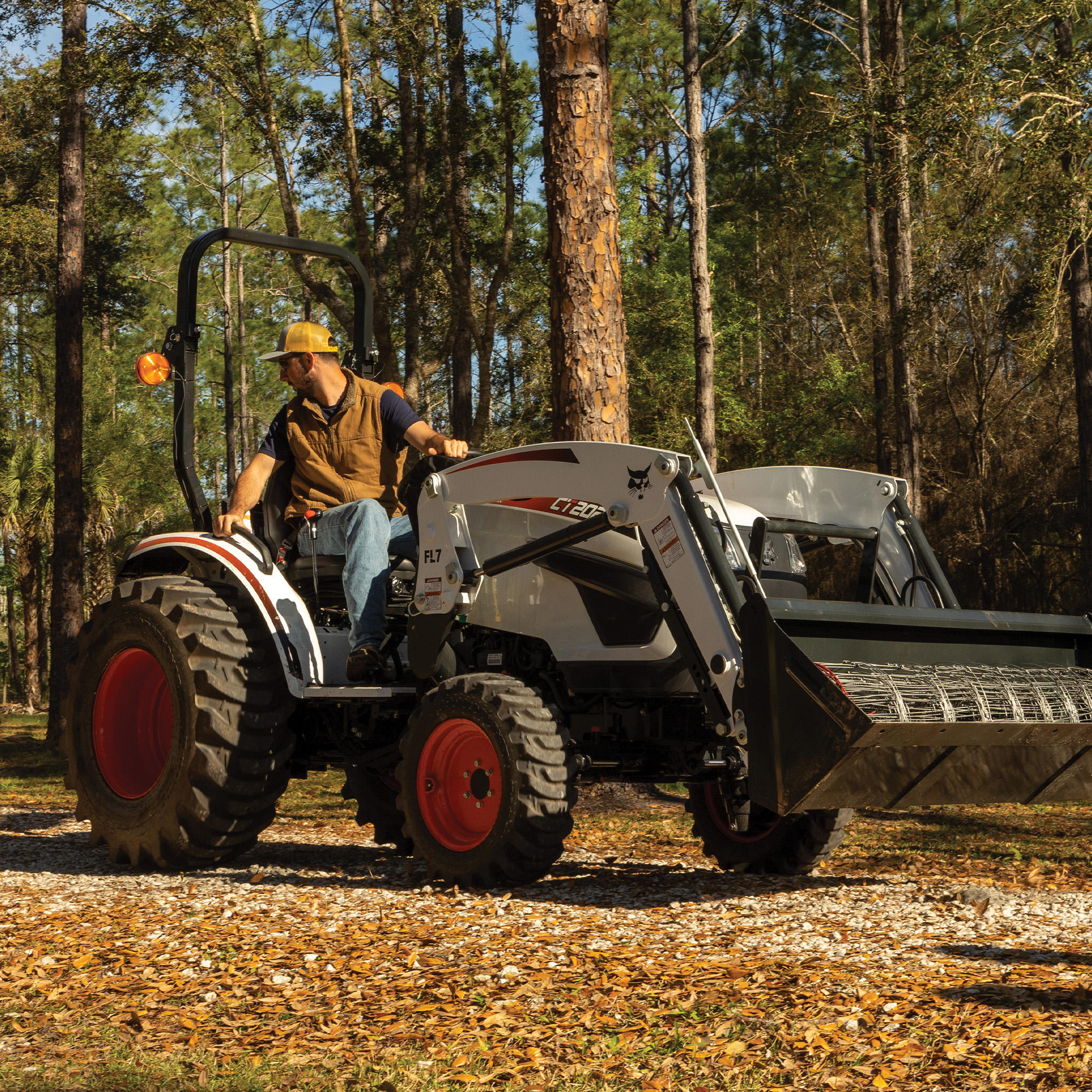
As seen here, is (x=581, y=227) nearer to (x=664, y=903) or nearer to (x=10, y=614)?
(x=664, y=903)

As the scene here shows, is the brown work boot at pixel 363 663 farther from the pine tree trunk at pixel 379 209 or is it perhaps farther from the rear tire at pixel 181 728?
the pine tree trunk at pixel 379 209

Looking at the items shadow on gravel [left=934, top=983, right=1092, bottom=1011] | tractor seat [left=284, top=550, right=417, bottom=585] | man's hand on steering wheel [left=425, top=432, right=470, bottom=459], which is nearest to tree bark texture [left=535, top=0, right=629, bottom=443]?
tractor seat [left=284, top=550, right=417, bottom=585]

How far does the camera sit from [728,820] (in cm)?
681

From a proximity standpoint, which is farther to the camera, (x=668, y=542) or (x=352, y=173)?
(x=352, y=173)

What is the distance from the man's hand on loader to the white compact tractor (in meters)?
0.07

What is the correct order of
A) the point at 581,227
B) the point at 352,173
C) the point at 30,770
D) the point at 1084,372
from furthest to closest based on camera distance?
1. the point at 352,173
2. the point at 1084,372
3. the point at 30,770
4. the point at 581,227

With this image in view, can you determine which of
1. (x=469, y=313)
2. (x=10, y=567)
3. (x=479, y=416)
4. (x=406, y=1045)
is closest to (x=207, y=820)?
(x=406, y=1045)

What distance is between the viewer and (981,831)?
9398 millimetres

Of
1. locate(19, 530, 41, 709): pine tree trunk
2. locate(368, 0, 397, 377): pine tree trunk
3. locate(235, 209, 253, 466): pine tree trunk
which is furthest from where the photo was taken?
locate(235, 209, 253, 466): pine tree trunk

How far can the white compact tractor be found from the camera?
504 centimetres

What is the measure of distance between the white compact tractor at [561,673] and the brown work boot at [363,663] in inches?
3.5

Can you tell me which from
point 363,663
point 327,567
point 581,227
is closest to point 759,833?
point 363,663

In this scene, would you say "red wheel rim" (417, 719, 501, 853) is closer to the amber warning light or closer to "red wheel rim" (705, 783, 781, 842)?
"red wheel rim" (705, 783, 781, 842)

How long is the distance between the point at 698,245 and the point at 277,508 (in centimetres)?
1400
